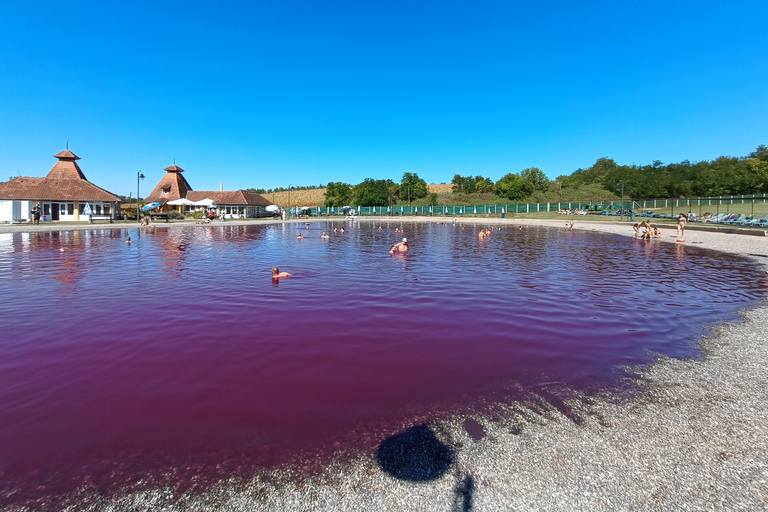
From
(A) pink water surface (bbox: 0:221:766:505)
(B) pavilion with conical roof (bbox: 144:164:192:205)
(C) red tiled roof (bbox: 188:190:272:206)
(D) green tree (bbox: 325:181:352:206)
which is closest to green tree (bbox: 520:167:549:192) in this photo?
(D) green tree (bbox: 325:181:352:206)

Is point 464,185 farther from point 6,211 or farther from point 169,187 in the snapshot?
point 6,211

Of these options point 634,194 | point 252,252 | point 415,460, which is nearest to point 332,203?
point 634,194

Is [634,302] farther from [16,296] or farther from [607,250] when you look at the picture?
[16,296]

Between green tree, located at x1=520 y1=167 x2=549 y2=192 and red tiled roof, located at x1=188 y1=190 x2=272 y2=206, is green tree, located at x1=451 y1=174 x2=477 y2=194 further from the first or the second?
red tiled roof, located at x1=188 y1=190 x2=272 y2=206

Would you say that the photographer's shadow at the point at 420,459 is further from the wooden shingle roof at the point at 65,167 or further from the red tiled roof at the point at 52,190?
the wooden shingle roof at the point at 65,167

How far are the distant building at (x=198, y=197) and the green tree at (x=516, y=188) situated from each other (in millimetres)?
57506

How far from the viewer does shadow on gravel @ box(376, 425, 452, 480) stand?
11.2 feet

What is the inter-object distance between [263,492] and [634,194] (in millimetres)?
105943

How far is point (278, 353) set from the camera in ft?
20.5

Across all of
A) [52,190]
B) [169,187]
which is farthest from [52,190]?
[169,187]

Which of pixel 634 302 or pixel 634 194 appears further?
pixel 634 194

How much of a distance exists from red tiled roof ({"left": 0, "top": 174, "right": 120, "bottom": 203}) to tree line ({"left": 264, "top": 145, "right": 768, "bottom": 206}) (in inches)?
2357

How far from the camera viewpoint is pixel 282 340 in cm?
684

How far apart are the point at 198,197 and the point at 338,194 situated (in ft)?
137
